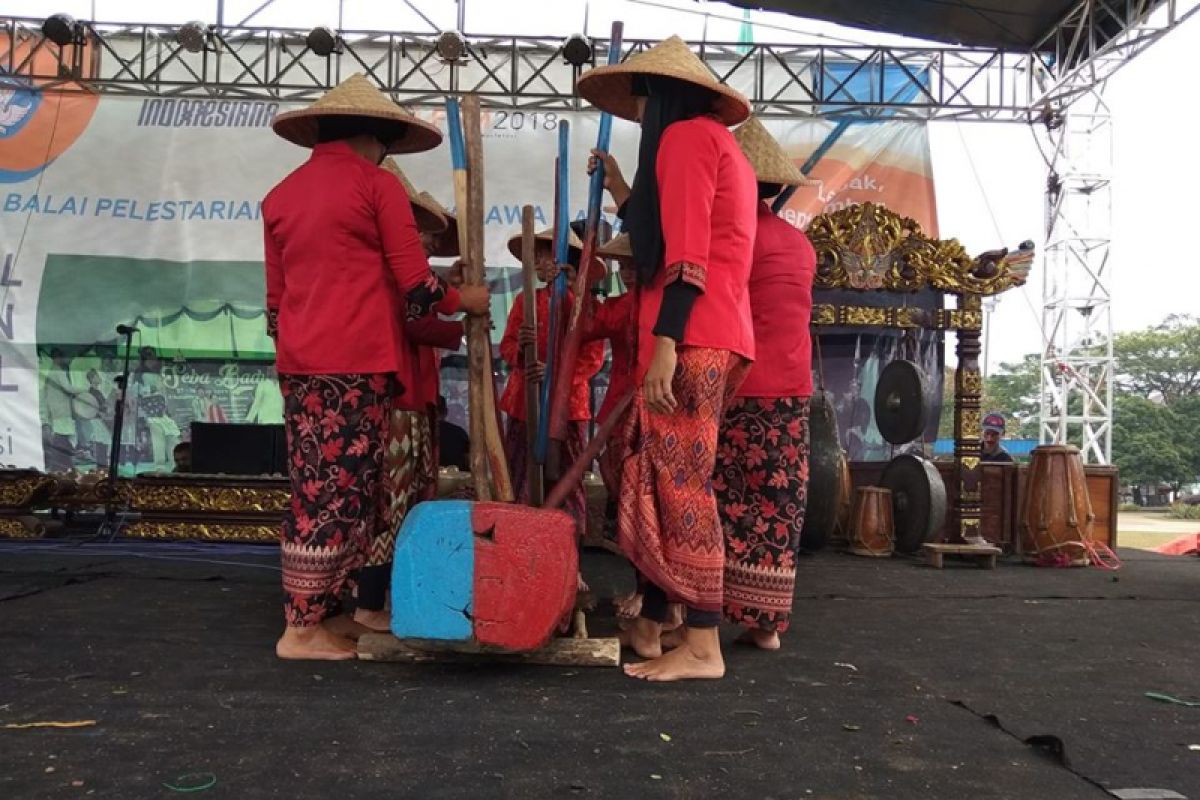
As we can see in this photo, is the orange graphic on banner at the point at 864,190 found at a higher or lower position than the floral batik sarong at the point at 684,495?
higher

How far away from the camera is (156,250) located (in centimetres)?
745

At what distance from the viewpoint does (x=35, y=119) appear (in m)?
7.55

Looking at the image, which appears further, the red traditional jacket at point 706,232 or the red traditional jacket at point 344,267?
the red traditional jacket at point 344,267

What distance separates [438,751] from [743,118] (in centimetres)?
171

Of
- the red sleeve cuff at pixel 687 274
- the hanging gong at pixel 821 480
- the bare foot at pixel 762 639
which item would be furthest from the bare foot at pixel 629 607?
the hanging gong at pixel 821 480

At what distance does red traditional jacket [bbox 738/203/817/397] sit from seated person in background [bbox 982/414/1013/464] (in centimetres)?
457

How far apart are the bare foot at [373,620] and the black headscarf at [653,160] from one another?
1.29m

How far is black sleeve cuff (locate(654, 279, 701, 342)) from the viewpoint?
211 centimetres

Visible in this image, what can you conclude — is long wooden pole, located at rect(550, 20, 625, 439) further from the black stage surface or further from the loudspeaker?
the loudspeaker

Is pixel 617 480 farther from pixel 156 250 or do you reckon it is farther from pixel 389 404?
pixel 156 250

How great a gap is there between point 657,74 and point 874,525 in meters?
4.03

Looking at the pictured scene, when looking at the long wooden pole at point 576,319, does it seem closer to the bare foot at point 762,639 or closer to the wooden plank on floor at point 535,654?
the wooden plank on floor at point 535,654

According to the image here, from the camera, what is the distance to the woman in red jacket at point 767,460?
255cm

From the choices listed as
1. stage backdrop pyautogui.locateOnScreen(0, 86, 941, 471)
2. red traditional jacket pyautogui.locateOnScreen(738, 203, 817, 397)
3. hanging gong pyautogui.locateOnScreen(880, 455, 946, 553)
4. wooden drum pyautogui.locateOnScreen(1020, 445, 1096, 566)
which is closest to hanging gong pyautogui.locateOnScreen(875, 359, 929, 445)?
hanging gong pyautogui.locateOnScreen(880, 455, 946, 553)
